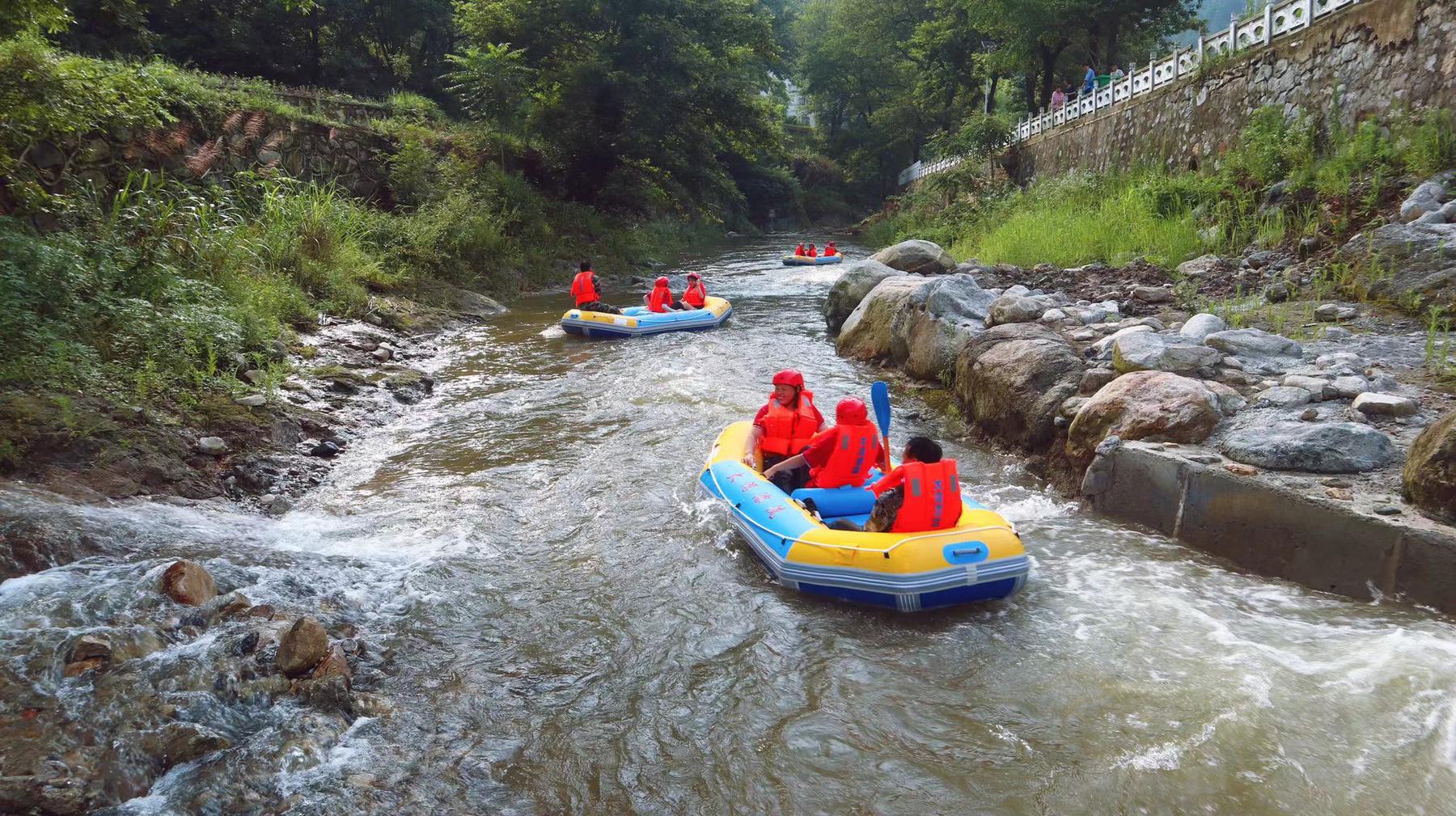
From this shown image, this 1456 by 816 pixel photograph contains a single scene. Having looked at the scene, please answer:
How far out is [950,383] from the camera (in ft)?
27.5

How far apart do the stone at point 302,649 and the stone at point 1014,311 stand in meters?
6.61

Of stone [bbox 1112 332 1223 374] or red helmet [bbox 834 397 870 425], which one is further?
stone [bbox 1112 332 1223 374]

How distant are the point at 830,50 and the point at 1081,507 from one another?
4036 cm

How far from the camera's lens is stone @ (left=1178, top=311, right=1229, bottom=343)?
22.0ft

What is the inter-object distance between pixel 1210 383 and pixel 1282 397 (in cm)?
47

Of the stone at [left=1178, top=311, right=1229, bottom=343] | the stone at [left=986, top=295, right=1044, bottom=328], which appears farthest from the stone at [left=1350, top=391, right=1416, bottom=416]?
the stone at [left=986, top=295, right=1044, bottom=328]

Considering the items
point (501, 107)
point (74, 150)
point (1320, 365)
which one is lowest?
point (1320, 365)

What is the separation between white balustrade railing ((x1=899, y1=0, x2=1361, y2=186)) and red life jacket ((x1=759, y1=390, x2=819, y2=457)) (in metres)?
9.08

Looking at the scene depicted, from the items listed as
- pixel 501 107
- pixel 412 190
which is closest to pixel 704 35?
pixel 501 107

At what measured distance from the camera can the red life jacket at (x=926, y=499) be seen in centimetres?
445

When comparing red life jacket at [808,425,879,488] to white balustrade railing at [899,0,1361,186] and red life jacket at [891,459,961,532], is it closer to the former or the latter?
red life jacket at [891,459,961,532]

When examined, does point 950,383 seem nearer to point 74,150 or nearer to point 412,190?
point 74,150

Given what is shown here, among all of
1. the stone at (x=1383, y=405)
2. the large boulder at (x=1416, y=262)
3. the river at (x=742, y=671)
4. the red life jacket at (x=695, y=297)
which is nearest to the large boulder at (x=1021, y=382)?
the river at (x=742, y=671)

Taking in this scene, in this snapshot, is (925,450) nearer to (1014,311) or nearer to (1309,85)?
(1014,311)
